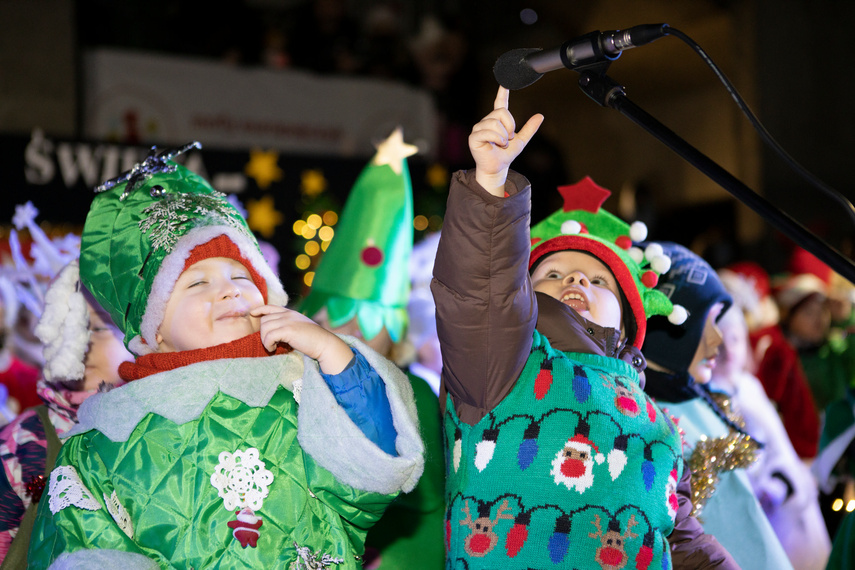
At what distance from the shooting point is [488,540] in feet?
4.89

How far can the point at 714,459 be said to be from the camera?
212 cm

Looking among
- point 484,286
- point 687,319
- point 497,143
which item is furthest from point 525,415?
point 687,319

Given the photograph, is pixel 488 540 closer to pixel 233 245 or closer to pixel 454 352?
pixel 454 352

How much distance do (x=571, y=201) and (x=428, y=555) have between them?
944 mm

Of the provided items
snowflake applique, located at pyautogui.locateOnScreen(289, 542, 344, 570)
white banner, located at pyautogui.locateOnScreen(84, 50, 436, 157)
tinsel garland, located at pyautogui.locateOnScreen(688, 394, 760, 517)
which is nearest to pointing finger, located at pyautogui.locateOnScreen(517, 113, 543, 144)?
snowflake applique, located at pyautogui.locateOnScreen(289, 542, 344, 570)

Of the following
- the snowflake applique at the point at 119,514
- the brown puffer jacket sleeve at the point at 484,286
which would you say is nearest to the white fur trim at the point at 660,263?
the brown puffer jacket sleeve at the point at 484,286

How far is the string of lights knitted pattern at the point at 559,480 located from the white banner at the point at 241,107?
377cm

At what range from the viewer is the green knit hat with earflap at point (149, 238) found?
5.49 ft

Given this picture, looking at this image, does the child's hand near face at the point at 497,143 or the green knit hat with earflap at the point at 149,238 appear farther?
the green knit hat with earflap at the point at 149,238

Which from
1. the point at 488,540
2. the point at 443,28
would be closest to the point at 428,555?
the point at 488,540

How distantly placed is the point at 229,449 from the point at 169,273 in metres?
0.38

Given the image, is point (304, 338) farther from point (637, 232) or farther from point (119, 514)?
point (637, 232)

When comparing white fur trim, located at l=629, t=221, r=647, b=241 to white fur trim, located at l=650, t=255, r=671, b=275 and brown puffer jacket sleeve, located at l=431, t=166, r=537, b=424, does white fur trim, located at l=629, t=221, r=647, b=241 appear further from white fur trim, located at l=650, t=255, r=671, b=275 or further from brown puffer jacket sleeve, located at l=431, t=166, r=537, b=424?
brown puffer jacket sleeve, located at l=431, t=166, r=537, b=424

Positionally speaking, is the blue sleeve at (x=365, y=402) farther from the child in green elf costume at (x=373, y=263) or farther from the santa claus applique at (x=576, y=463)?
the child in green elf costume at (x=373, y=263)
